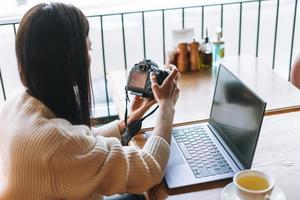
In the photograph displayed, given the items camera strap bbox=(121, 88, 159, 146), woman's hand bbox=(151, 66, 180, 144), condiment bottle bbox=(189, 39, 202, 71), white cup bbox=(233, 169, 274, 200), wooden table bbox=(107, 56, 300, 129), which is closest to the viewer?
white cup bbox=(233, 169, 274, 200)

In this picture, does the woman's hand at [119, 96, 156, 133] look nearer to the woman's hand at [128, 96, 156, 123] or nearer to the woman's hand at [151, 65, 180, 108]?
the woman's hand at [128, 96, 156, 123]

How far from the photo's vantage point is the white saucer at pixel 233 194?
1.01 metres

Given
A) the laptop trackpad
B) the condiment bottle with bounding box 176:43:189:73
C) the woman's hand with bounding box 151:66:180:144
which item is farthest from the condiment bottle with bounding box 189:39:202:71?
the laptop trackpad

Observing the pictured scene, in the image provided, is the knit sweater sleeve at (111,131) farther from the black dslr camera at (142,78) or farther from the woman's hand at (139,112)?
the black dslr camera at (142,78)

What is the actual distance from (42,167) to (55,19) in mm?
347

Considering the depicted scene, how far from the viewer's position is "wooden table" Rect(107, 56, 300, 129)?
1499 millimetres

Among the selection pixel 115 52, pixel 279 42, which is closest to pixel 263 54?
pixel 279 42

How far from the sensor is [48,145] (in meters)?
0.94

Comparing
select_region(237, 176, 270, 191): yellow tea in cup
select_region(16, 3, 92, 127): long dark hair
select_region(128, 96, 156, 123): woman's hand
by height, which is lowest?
select_region(237, 176, 270, 191): yellow tea in cup

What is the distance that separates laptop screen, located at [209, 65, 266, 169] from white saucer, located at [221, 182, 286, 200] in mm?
96

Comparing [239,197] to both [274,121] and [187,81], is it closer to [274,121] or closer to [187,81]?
[274,121]

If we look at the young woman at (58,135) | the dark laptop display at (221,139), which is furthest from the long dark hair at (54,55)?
the dark laptop display at (221,139)

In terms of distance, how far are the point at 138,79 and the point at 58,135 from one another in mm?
525

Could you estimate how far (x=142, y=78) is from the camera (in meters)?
1.43
